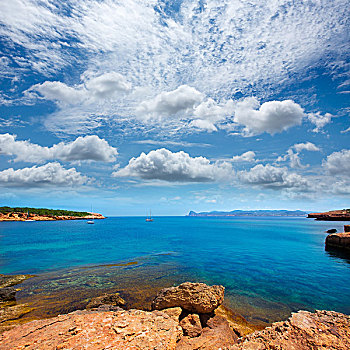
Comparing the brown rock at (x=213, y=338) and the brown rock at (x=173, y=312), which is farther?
the brown rock at (x=173, y=312)

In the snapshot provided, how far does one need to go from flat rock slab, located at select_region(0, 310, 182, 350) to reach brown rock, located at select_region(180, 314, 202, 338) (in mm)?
3729

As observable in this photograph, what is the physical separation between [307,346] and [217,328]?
23.3 ft

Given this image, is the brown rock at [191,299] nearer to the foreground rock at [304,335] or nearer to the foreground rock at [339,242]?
the foreground rock at [304,335]

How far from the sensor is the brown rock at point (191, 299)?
47.3 feet

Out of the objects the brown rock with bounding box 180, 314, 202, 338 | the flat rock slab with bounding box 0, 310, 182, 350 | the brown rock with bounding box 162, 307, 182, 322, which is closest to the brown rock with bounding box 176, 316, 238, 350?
the brown rock with bounding box 180, 314, 202, 338

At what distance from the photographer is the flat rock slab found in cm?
762

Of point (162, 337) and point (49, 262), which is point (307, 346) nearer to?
point (162, 337)

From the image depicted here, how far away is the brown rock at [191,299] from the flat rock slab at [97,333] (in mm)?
5154

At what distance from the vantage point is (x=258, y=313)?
17297mm

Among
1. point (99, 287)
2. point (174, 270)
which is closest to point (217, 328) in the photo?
point (99, 287)

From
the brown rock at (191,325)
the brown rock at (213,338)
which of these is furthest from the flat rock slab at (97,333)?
the brown rock at (191,325)

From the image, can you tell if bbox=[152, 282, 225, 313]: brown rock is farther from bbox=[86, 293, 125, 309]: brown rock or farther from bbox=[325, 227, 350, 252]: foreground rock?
bbox=[325, 227, 350, 252]: foreground rock

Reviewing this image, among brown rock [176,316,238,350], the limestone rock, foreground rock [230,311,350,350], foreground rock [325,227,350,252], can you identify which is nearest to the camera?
foreground rock [230,311,350,350]

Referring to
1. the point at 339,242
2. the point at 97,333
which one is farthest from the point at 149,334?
the point at 339,242
